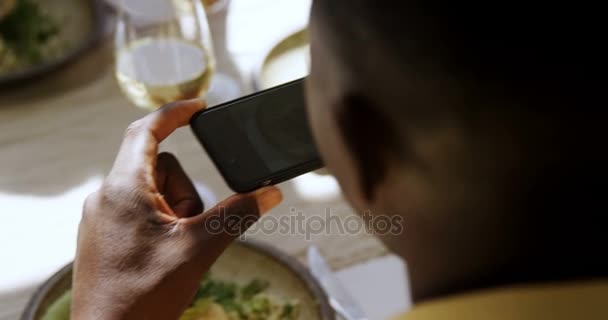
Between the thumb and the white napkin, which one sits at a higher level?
the thumb

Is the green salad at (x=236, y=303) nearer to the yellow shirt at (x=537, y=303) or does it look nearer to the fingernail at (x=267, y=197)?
the fingernail at (x=267, y=197)

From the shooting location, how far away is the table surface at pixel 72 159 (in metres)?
0.81

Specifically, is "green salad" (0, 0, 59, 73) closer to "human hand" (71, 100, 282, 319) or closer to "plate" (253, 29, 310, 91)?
"plate" (253, 29, 310, 91)

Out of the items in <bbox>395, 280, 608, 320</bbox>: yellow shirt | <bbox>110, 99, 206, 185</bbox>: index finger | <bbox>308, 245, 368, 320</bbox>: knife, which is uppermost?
<bbox>110, 99, 206, 185</bbox>: index finger

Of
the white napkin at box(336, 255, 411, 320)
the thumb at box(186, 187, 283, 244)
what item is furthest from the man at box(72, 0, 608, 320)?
the white napkin at box(336, 255, 411, 320)

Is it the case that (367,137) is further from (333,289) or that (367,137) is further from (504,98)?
(333,289)

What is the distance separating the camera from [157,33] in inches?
36.9

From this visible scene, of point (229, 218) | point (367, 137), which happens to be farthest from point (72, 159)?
point (367, 137)

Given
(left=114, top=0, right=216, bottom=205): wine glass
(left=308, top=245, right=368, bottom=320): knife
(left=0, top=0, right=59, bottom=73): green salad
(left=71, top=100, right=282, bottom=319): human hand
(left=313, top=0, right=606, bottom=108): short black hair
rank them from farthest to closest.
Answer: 1. (left=0, top=0, right=59, bottom=73): green salad
2. (left=114, top=0, right=216, bottom=205): wine glass
3. (left=308, top=245, right=368, bottom=320): knife
4. (left=71, top=100, right=282, bottom=319): human hand
5. (left=313, top=0, right=606, bottom=108): short black hair

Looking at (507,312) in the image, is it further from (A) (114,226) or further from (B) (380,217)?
(A) (114,226)

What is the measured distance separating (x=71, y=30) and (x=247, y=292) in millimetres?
508

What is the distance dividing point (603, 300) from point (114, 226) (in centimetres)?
39

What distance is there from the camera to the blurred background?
81 cm

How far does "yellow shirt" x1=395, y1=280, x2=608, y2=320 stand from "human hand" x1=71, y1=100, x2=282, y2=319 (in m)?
0.27
